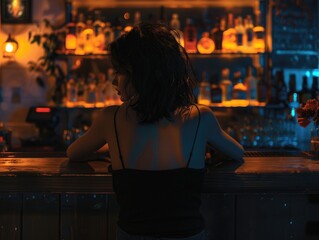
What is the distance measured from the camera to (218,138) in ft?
4.98

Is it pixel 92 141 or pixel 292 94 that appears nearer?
pixel 92 141

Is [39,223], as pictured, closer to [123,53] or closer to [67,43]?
[123,53]

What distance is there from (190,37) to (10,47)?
1.49 m

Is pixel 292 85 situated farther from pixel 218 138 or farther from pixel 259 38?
pixel 218 138

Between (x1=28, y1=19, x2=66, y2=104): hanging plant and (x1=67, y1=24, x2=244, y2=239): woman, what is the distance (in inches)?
112

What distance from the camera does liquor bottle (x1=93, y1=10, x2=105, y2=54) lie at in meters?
4.12

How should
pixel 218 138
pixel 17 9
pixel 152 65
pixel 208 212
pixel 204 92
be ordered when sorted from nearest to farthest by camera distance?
1. pixel 152 65
2. pixel 218 138
3. pixel 208 212
4. pixel 204 92
5. pixel 17 9

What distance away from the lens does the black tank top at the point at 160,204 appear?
1370 millimetres

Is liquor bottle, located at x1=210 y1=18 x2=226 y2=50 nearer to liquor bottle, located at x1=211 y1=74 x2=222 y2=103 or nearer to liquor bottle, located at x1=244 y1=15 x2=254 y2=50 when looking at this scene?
liquor bottle, located at x1=244 y1=15 x2=254 y2=50

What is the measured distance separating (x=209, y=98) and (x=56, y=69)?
1.27 metres

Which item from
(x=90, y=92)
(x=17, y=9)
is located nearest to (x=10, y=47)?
(x=17, y=9)

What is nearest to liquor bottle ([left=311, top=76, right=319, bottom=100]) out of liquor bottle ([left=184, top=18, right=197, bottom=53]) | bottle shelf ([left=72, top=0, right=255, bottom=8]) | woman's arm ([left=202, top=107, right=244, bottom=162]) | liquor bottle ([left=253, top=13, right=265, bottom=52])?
liquor bottle ([left=253, top=13, right=265, bottom=52])

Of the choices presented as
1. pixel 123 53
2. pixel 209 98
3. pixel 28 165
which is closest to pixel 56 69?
pixel 209 98

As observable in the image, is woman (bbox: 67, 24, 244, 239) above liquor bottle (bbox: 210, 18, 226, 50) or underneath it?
underneath
